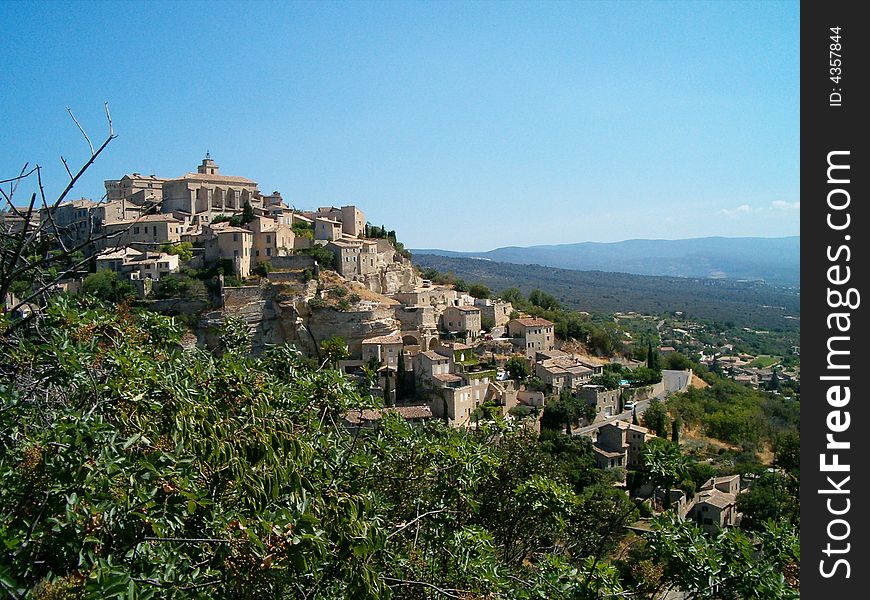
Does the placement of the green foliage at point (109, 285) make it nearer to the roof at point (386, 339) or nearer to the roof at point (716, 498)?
the roof at point (386, 339)

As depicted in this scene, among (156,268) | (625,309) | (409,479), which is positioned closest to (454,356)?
(156,268)

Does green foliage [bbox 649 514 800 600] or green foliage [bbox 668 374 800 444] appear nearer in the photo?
green foliage [bbox 649 514 800 600]

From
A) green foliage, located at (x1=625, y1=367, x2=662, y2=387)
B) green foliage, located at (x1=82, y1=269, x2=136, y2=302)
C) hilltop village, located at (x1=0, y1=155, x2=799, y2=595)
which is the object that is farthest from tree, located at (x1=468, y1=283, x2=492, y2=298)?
green foliage, located at (x1=82, y1=269, x2=136, y2=302)

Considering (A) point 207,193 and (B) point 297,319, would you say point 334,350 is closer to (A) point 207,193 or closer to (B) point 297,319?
(B) point 297,319

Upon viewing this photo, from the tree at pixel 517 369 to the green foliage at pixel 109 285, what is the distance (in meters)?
19.6

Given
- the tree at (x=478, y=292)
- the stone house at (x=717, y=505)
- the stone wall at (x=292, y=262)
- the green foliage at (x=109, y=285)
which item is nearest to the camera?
the stone house at (x=717, y=505)

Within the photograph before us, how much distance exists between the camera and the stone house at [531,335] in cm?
3575

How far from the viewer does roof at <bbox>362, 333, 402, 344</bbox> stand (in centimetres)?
3111

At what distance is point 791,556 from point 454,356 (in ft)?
87.9

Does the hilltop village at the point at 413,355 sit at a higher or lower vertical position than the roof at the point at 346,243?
lower

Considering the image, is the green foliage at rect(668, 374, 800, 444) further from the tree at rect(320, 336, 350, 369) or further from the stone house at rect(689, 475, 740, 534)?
the tree at rect(320, 336, 350, 369)

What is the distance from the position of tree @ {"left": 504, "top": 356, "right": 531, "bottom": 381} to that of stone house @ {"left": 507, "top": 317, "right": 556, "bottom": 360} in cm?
232

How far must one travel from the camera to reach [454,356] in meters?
31.2

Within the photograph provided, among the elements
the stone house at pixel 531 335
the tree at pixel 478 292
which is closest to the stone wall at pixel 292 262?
the stone house at pixel 531 335
